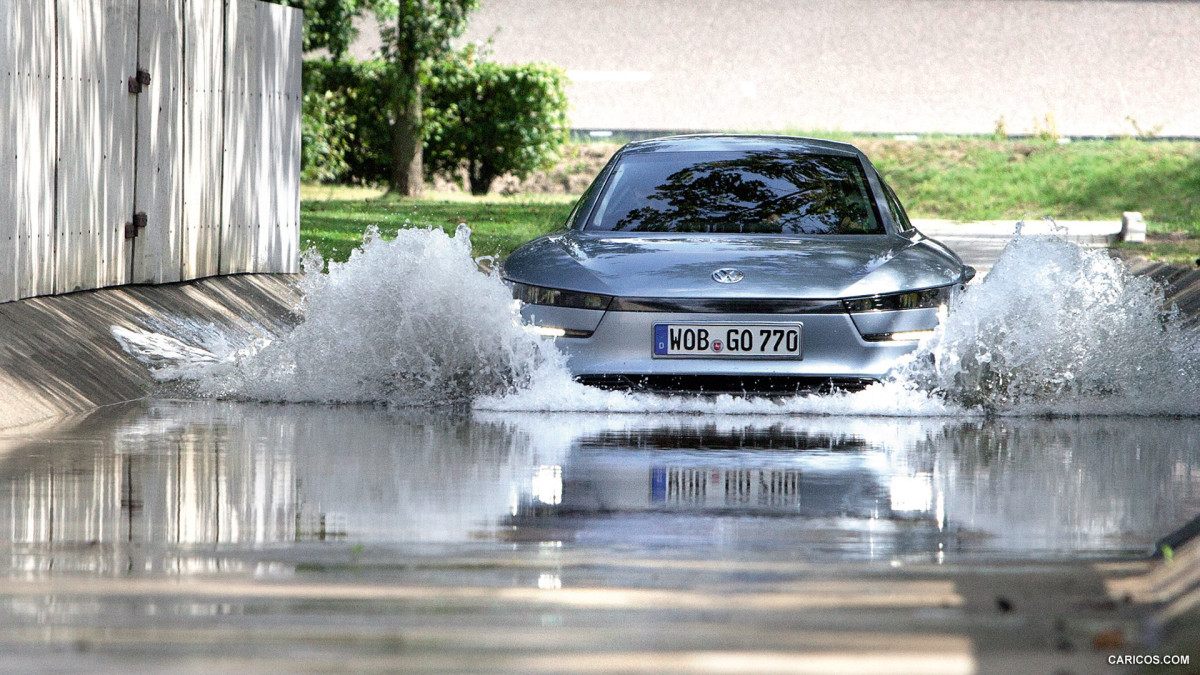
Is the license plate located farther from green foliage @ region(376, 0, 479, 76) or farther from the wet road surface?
green foliage @ region(376, 0, 479, 76)

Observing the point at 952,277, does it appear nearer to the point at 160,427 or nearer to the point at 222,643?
the point at 160,427

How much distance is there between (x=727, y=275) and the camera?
8.02 meters

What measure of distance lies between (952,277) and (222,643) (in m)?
5.06

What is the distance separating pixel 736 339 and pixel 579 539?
281 centimetres

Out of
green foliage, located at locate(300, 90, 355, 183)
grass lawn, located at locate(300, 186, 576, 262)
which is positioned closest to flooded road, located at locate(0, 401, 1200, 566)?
grass lawn, located at locate(300, 186, 576, 262)

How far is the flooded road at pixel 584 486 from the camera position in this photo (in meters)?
5.17

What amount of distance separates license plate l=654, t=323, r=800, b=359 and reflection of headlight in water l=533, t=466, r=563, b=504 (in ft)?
4.71

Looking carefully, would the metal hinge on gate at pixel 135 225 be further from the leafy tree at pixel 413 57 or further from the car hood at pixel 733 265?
the leafy tree at pixel 413 57

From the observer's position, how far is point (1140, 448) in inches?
287

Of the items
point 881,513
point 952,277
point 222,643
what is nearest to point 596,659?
point 222,643

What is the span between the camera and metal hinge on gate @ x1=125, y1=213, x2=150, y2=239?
1102 cm

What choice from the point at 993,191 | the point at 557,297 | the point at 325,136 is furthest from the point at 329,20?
the point at 557,297

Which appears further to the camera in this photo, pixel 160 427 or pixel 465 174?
pixel 465 174

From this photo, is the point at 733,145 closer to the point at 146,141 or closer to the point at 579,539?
the point at 146,141
